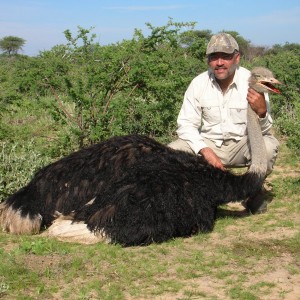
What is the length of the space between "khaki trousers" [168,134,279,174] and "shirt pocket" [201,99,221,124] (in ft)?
0.84

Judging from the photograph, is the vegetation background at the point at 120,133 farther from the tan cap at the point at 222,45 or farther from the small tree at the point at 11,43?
the small tree at the point at 11,43

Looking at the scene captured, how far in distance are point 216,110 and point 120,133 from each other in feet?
5.21

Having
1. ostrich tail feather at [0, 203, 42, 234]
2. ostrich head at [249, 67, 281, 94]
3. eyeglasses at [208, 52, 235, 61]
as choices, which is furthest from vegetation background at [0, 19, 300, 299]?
eyeglasses at [208, 52, 235, 61]

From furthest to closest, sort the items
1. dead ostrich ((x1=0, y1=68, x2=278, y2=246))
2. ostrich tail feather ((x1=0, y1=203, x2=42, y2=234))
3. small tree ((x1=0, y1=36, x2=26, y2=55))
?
small tree ((x1=0, y1=36, x2=26, y2=55)) < ostrich tail feather ((x1=0, y1=203, x2=42, y2=234)) < dead ostrich ((x1=0, y1=68, x2=278, y2=246))

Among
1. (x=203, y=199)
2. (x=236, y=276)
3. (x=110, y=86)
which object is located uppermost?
(x=110, y=86)

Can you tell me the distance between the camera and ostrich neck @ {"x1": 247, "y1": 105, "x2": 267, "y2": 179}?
5.29 metres

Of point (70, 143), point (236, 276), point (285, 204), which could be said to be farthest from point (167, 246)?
point (70, 143)

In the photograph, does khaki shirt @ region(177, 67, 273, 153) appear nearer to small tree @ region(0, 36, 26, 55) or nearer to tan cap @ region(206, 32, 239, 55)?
tan cap @ region(206, 32, 239, 55)

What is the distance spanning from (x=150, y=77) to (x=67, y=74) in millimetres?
1011

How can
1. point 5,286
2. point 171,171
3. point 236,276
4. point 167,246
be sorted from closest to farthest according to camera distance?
point 5,286 < point 236,276 < point 167,246 < point 171,171

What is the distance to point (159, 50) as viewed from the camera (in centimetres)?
793

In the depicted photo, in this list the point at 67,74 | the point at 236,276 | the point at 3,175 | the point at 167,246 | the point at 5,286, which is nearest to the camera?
the point at 5,286

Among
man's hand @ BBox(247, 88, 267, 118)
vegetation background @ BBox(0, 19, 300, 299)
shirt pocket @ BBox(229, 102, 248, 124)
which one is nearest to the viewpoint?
vegetation background @ BBox(0, 19, 300, 299)

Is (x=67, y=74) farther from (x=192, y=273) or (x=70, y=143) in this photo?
(x=192, y=273)
